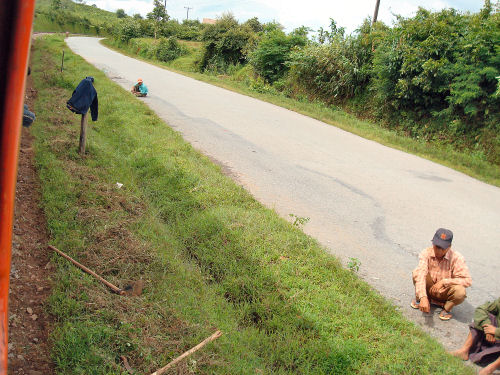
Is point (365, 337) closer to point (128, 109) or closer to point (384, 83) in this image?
point (128, 109)

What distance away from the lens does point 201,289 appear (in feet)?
12.8

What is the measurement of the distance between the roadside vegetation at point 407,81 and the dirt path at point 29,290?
857cm

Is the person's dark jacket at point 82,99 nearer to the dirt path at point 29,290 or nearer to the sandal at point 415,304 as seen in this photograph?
the dirt path at point 29,290

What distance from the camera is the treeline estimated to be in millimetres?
11297

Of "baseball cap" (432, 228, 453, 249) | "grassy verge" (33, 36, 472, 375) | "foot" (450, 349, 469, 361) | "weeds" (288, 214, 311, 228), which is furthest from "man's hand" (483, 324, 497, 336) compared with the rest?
"weeds" (288, 214, 311, 228)

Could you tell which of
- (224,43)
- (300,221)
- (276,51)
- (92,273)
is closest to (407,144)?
(300,221)

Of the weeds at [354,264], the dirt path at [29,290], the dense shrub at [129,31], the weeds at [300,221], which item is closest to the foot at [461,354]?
the weeds at [354,264]

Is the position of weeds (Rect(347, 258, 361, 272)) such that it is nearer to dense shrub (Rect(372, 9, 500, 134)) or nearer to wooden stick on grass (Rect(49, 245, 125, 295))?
wooden stick on grass (Rect(49, 245, 125, 295))

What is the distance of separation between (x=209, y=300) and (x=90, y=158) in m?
4.22

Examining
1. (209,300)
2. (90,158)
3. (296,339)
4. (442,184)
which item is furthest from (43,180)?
(442,184)

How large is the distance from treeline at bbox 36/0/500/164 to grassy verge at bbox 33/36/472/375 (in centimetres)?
841

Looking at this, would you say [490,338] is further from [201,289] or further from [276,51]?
[276,51]

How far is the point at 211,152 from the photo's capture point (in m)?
8.59

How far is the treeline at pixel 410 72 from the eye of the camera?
11297 millimetres
